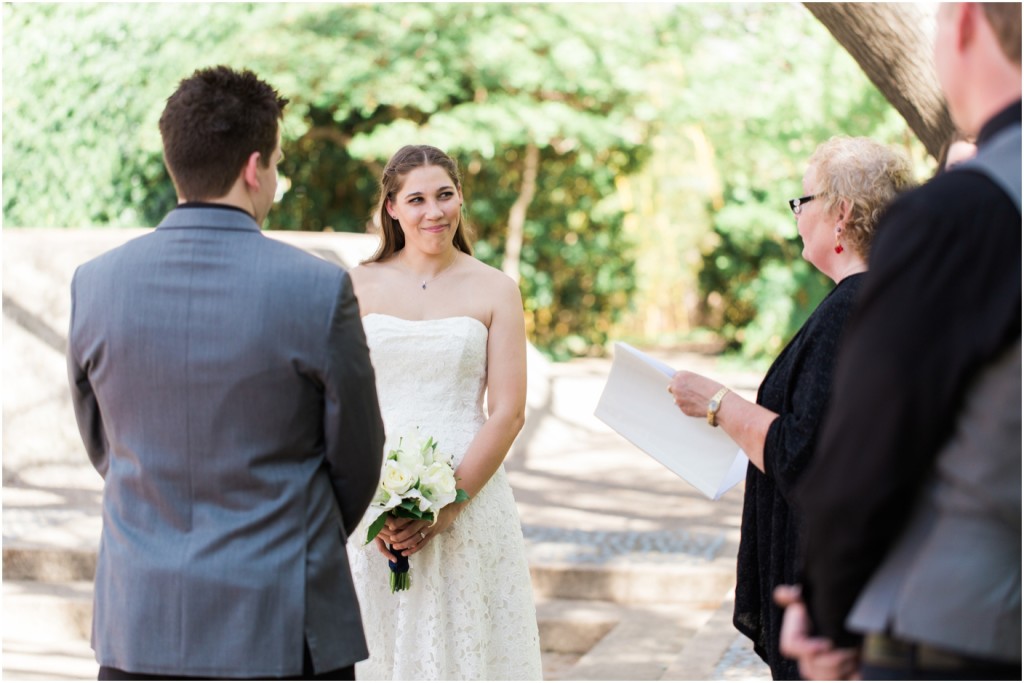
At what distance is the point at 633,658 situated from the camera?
6172 mm

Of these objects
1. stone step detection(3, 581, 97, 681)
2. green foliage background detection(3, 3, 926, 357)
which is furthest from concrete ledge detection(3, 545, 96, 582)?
green foliage background detection(3, 3, 926, 357)

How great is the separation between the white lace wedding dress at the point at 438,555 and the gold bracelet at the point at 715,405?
112 cm

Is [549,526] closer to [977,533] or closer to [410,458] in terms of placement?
[410,458]

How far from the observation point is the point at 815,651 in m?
2.04

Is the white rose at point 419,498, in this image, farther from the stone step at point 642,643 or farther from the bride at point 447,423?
the stone step at point 642,643

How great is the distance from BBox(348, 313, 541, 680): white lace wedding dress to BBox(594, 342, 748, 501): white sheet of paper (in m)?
0.67

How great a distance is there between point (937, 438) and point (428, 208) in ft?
8.27

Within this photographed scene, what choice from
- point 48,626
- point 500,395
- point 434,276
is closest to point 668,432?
point 500,395

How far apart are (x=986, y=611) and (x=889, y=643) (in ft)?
0.52

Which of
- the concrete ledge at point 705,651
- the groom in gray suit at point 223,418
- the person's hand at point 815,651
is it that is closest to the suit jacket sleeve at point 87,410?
the groom in gray suit at point 223,418

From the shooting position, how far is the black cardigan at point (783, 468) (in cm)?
293

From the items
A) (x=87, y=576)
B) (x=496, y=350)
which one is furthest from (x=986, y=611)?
(x=87, y=576)

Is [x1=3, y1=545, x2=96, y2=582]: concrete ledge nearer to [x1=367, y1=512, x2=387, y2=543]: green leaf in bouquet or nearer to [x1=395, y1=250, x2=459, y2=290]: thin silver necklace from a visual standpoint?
[x1=395, y1=250, x2=459, y2=290]: thin silver necklace

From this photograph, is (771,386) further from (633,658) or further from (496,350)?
(633,658)
